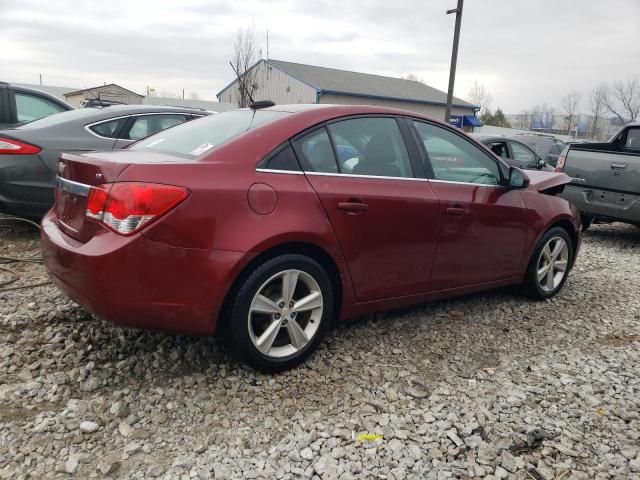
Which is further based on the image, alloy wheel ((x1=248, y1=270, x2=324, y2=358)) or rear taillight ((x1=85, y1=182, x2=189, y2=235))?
alloy wheel ((x1=248, y1=270, x2=324, y2=358))

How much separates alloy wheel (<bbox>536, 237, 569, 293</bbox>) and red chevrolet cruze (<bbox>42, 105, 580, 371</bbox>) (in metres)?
0.64

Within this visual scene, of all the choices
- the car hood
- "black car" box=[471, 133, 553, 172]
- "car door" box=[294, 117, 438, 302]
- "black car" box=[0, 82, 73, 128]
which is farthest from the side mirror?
"black car" box=[471, 133, 553, 172]

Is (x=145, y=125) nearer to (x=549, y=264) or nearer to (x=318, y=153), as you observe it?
(x=318, y=153)

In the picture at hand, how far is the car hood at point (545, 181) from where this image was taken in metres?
4.39

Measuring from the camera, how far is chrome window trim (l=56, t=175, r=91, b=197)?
8.84 ft

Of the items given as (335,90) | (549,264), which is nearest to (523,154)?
(549,264)

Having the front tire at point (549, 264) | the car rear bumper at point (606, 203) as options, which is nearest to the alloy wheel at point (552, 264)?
the front tire at point (549, 264)

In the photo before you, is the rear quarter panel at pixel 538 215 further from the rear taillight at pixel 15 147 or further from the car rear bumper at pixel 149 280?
the rear taillight at pixel 15 147

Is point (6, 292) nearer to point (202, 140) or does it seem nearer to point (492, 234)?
point (202, 140)

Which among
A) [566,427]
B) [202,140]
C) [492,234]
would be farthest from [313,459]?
[492,234]

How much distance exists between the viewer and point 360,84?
110ft

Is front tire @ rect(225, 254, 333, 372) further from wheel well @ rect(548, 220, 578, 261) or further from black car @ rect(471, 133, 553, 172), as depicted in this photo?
black car @ rect(471, 133, 553, 172)

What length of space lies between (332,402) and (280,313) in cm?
55

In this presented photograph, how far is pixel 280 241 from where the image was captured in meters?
2.75
